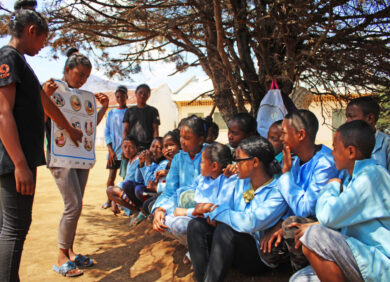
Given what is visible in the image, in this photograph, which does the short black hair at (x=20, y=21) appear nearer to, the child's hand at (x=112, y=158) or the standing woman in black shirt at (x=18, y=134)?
the standing woman in black shirt at (x=18, y=134)

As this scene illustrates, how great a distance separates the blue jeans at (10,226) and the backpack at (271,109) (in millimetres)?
2675

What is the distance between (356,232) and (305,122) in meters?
0.93

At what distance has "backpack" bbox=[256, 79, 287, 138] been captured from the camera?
3.76 metres

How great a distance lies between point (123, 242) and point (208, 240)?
1915mm

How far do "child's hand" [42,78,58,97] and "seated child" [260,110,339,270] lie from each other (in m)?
2.07

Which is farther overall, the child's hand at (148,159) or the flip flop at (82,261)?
the child's hand at (148,159)

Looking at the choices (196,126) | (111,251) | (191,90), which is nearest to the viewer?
(196,126)

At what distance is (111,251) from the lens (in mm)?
3781

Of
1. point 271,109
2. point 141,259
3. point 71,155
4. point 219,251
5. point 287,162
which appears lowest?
point 141,259

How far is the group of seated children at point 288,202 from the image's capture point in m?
1.72

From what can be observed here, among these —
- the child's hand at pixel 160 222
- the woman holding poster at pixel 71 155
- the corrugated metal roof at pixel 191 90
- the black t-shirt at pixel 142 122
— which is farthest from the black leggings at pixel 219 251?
the corrugated metal roof at pixel 191 90

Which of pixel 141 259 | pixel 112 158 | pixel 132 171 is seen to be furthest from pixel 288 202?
pixel 112 158

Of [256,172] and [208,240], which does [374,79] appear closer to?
[256,172]

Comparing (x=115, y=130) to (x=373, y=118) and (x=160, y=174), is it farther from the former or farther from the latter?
(x=373, y=118)
